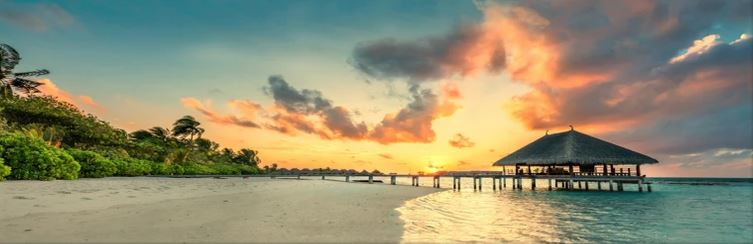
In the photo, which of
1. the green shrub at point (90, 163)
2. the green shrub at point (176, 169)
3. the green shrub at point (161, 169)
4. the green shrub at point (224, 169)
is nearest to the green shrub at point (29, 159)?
the green shrub at point (90, 163)

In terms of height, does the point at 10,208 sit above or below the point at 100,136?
below

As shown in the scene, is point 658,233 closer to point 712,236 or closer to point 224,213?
point 712,236

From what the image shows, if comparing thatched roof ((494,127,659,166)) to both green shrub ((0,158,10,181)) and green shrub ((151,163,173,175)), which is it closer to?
green shrub ((151,163,173,175))

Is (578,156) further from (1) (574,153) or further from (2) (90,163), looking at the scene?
(2) (90,163)

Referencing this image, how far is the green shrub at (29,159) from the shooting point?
57.3 feet

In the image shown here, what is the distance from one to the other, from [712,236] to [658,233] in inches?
67.6

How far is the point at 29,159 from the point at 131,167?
14.8m

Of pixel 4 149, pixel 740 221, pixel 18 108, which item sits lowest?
pixel 740 221

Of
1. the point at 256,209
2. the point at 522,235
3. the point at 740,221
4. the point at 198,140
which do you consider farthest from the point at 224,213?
the point at 198,140

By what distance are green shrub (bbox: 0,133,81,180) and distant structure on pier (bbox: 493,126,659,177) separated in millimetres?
36010

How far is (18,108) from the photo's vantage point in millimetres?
30453

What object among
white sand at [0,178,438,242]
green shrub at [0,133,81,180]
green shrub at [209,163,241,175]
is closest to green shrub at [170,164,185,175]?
green shrub at [209,163,241,175]

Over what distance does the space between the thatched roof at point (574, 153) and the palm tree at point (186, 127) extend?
4990cm

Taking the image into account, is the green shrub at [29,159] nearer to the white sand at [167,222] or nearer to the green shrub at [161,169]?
the white sand at [167,222]
